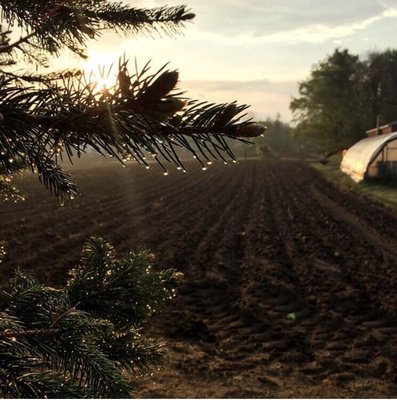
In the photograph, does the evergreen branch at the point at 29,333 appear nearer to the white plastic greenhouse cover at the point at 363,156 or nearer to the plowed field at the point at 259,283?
the plowed field at the point at 259,283

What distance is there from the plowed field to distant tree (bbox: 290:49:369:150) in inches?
1360

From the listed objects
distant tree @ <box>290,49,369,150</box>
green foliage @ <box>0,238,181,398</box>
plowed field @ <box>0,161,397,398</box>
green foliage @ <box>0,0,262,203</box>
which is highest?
distant tree @ <box>290,49,369,150</box>

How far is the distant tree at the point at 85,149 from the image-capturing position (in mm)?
1066

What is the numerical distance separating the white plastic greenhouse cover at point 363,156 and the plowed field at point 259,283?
667 centimetres

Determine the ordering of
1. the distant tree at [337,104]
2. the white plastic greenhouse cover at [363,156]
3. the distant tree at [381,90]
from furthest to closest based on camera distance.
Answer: the distant tree at [381,90] < the distant tree at [337,104] < the white plastic greenhouse cover at [363,156]

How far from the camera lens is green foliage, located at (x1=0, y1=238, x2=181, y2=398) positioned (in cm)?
151

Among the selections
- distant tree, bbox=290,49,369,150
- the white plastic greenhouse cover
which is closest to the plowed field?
the white plastic greenhouse cover

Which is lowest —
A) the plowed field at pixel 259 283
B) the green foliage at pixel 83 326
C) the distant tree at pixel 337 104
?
the plowed field at pixel 259 283

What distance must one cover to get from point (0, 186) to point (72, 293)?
3.35 feet

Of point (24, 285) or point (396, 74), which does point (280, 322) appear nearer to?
point (24, 285)

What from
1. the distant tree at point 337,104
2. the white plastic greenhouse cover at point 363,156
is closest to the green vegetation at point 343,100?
the distant tree at point 337,104

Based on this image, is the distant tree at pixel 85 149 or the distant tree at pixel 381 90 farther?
the distant tree at pixel 381 90

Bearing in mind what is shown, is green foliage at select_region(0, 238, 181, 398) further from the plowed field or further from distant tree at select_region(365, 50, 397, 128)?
distant tree at select_region(365, 50, 397, 128)

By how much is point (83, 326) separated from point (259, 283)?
8624mm
